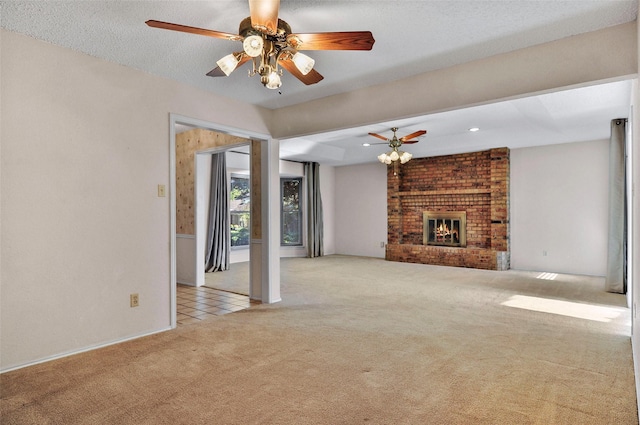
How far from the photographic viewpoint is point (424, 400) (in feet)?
7.11

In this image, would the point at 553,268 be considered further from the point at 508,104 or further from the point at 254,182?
the point at 254,182

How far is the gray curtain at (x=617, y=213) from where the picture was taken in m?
5.05

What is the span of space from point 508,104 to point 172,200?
12.9 ft

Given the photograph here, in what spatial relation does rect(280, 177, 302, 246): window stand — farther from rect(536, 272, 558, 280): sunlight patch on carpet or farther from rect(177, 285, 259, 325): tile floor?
rect(536, 272, 558, 280): sunlight patch on carpet

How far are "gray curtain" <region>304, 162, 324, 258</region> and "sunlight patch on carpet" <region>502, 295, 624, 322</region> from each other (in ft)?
16.9

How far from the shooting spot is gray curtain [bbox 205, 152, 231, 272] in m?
7.02

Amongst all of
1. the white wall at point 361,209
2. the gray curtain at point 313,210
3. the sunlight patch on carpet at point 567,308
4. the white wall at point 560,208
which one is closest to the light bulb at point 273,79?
the sunlight patch on carpet at point 567,308

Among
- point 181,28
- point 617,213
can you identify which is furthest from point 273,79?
point 617,213

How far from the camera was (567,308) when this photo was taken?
A: 13.9 feet

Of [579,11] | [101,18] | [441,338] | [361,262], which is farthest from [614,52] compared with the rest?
[361,262]

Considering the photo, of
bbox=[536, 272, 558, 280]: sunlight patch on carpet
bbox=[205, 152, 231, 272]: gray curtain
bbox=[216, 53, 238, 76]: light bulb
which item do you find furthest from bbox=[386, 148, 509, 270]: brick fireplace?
bbox=[216, 53, 238, 76]: light bulb

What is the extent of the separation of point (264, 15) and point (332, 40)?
1.29 feet

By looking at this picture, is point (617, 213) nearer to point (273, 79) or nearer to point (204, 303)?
point (273, 79)

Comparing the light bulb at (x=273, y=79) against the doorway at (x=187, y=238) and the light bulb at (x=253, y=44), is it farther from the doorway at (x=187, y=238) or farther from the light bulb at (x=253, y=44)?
the doorway at (x=187, y=238)
